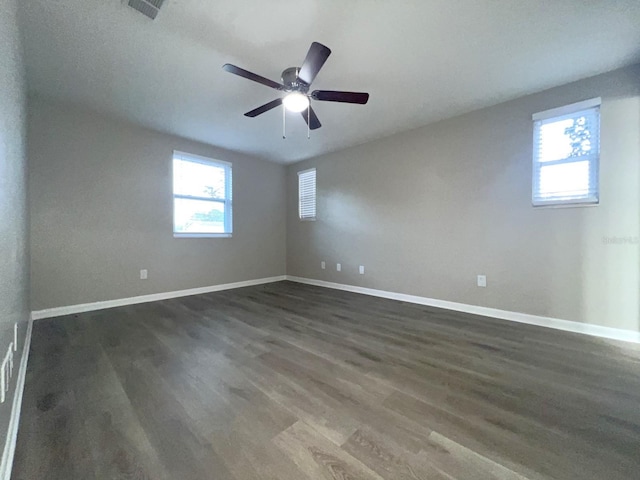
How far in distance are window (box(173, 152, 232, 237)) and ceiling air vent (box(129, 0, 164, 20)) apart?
2423 millimetres

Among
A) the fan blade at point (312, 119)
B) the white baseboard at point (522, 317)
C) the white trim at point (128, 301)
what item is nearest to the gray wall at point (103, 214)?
the white trim at point (128, 301)

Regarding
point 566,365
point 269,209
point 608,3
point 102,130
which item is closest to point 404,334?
point 566,365

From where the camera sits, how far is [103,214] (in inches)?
130

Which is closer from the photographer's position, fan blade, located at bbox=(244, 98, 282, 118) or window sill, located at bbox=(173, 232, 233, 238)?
fan blade, located at bbox=(244, 98, 282, 118)

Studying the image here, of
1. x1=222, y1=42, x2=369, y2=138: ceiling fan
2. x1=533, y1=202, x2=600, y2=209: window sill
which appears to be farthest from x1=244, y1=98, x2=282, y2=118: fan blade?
x1=533, y1=202, x2=600, y2=209: window sill

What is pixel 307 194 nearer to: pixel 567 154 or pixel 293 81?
pixel 293 81

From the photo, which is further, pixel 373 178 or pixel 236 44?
pixel 373 178

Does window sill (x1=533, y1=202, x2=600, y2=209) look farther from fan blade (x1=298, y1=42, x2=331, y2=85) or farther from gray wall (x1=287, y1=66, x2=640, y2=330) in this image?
fan blade (x1=298, y1=42, x2=331, y2=85)

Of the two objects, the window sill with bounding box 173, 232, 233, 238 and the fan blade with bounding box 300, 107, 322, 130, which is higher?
the fan blade with bounding box 300, 107, 322, 130

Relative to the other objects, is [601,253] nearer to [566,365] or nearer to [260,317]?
[566,365]

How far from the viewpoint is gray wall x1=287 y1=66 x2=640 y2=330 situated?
2373 millimetres

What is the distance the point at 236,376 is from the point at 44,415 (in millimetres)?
974

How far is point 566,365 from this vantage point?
189cm

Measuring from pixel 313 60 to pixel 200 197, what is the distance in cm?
319
